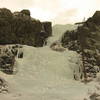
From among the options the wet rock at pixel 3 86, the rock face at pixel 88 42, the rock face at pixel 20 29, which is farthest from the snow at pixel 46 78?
the rock face at pixel 20 29

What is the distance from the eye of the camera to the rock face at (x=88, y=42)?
93.1ft

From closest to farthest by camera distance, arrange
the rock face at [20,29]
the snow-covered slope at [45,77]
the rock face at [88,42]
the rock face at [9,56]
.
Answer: the snow-covered slope at [45,77] → the rock face at [9,56] → the rock face at [88,42] → the rock face at [20,29]

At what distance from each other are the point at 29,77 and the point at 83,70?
5.50m

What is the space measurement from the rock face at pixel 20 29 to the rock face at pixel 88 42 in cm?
273

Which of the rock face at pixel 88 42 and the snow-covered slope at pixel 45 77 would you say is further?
the rock face at pixel 88 42

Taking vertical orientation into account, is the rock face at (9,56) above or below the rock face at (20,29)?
below

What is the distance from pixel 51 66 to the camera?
26.8 meters

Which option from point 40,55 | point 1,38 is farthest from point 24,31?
point 40,55

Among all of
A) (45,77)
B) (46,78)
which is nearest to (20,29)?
(45,77)

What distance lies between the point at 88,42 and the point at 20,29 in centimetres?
652

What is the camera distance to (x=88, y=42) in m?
30.1

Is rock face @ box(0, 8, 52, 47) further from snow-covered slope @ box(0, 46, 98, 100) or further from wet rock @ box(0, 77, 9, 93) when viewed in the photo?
wet rock @ box(0, 77, 9, 93)

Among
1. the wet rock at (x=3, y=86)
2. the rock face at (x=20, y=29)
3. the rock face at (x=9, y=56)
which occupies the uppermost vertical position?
the rock face at (x=20, y=29)

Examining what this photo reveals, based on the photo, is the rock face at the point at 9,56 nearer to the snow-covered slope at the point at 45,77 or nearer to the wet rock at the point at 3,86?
the snow-covered slope at the point at 45,77
